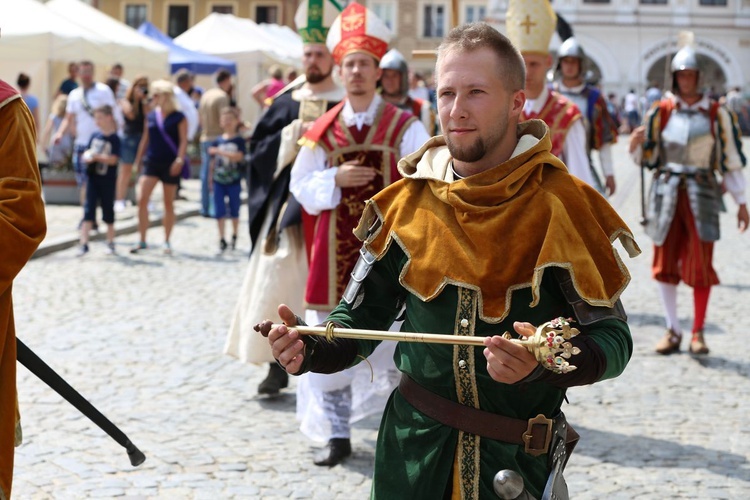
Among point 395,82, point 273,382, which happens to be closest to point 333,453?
point 273,382

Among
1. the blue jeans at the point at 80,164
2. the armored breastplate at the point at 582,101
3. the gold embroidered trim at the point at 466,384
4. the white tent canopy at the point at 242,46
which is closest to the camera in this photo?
the gold embroidered trim at the point at 466,384

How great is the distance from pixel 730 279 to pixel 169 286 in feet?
17.8

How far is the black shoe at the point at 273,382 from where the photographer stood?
6.70m

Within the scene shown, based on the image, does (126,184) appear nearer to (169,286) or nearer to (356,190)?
(169,286)

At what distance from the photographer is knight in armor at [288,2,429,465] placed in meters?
5.60

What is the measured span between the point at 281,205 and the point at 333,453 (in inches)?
59.6

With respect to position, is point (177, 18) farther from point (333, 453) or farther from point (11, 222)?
point (11, 222)

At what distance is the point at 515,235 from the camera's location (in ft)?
8.98

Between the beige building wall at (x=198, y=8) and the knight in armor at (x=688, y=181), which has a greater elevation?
the beige building wall at (x=198, y=8)

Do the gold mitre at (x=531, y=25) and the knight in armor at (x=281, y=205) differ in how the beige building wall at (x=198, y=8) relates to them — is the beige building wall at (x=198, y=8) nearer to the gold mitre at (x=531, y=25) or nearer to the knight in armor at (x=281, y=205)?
the gold mitre at (x=531, y=25)

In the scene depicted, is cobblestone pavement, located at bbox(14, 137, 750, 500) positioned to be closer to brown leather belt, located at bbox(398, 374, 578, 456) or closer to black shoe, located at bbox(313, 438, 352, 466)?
black shoe, located at bbox(313, 438, 352, 466)

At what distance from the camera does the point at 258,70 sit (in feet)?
90.0

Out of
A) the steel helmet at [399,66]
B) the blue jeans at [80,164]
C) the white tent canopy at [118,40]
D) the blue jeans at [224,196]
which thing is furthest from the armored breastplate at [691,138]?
the white tent canopy at [118,40]

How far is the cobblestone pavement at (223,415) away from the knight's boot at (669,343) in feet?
0.24
